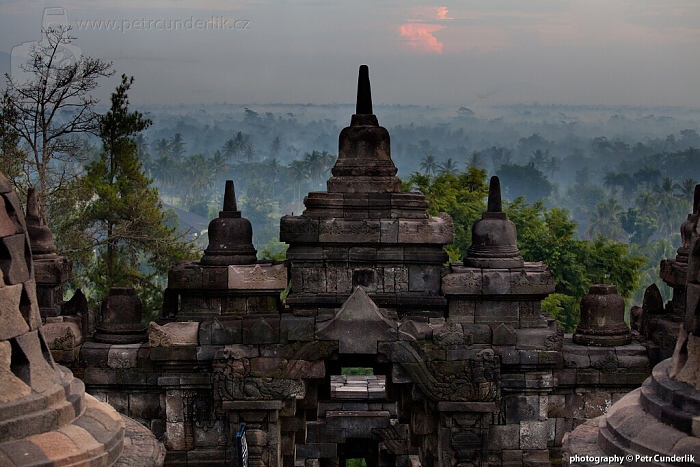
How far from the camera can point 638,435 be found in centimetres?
580

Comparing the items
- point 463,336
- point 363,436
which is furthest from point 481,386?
point 363,436

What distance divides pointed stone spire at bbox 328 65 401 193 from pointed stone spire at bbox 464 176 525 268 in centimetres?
151

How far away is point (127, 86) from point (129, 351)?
14.4 metres

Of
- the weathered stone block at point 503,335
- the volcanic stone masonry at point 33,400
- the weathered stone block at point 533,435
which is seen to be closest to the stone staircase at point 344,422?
the weathered stone block at point 533,435

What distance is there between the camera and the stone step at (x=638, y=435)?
5.56 metres

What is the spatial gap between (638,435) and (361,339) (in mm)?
5239

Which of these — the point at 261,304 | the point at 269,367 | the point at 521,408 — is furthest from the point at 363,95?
the point at 521,408

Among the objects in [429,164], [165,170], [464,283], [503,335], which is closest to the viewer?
[503,335]

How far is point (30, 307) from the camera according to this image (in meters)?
6.19

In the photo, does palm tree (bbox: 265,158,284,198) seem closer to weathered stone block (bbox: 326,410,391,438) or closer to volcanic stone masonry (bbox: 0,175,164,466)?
weathered stone block (bbox: 326,410,391,438)

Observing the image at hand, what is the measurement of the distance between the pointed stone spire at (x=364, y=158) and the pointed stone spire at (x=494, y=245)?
151 centimetres

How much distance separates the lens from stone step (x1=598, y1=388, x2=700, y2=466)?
219 inches

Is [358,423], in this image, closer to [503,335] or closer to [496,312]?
[496,312]

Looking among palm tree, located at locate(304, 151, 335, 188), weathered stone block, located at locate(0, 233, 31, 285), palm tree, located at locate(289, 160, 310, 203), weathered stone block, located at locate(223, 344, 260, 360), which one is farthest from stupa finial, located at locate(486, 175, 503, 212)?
palm tree, located at locate(289, 160, 310, 203)
